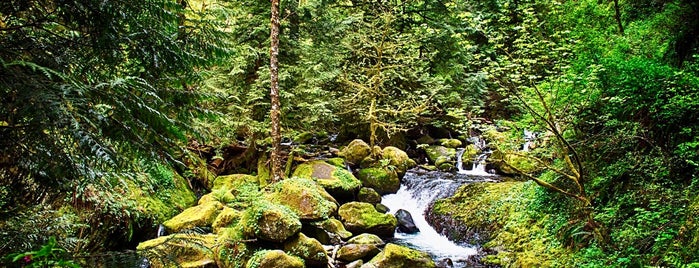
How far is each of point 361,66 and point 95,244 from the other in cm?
1047

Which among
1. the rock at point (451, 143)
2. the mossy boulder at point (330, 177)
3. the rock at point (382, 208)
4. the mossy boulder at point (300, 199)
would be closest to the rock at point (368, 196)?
the mossy boulder at point (330, 177)

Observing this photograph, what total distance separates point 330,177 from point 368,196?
1.27m

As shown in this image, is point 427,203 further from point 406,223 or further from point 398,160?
point 398,160

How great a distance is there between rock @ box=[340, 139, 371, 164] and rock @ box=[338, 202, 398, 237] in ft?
13.2

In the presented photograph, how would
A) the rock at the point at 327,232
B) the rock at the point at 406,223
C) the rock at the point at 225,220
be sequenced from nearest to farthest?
the rock at the point at 225,220, the rock at the point at 327,232, the rock at the point at 406,223

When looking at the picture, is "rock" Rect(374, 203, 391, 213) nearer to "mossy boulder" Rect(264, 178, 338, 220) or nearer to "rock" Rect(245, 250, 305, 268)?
"mossy boulder" Rect(264, 178, 338, 220)

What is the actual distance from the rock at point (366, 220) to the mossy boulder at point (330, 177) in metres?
1.16

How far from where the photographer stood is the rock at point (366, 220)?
9.52 m

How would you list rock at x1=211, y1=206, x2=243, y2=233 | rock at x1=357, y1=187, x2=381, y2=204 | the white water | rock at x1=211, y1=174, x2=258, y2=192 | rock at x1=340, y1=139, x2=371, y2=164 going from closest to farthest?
rock at x1=211, y1=206, x2=243, y2=233 < the white water < rock at x1=357, y1=187, x2=381, y2=204 < rock at x1=211, y1=174, x2=258, y2=192 < rock at x1=340, y1=139, x2=371, y2=164

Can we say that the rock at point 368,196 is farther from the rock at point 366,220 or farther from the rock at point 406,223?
the rock at point 366,220

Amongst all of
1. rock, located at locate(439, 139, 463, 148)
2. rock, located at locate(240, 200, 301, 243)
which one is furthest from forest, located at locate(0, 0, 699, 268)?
rock, located at locate(439, 139, 463, 148)

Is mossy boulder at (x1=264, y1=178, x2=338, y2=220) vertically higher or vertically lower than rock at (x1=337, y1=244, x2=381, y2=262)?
higher

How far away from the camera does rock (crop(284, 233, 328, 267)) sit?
729cm

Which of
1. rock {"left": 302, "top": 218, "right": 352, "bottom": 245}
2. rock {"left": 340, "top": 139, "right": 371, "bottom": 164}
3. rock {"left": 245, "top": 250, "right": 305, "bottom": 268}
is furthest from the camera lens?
rock {"left": 340, "top": 139, "right": 371, "bottom": 164}
